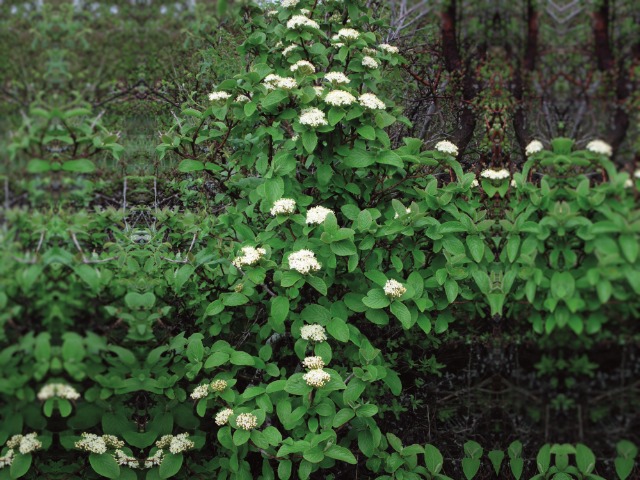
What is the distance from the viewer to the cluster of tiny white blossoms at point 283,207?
101 inches

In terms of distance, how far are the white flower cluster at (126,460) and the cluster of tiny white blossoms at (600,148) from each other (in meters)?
2.45

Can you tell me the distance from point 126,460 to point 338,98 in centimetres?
188

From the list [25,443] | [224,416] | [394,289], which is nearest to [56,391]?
[25,443]

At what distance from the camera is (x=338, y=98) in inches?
102

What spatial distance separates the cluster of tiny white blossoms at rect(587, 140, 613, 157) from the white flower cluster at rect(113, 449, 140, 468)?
2447 millimetres

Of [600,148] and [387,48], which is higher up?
[387,48]

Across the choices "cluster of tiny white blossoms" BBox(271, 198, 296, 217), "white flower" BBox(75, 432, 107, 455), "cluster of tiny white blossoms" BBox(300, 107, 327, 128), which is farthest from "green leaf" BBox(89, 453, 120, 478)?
"cluster of tiny white blossoms" BBox(300, 107, 327, 128)

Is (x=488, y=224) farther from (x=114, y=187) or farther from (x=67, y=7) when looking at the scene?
(x=67, y=7)

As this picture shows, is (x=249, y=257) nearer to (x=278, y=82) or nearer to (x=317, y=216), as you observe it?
(x=317, y=216)

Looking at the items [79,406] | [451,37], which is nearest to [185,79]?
[451,37]

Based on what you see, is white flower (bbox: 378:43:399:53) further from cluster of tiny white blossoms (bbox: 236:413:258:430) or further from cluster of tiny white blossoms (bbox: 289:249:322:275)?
cluster of tiny white blossoms (bbox: 236:413:258:430)

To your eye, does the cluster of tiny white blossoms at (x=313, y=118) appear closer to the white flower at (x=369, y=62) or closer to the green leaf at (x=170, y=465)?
the white flower at (x=369, y=62)

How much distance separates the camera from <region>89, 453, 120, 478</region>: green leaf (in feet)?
8.21

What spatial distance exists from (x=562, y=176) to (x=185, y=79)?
7.21 feet
